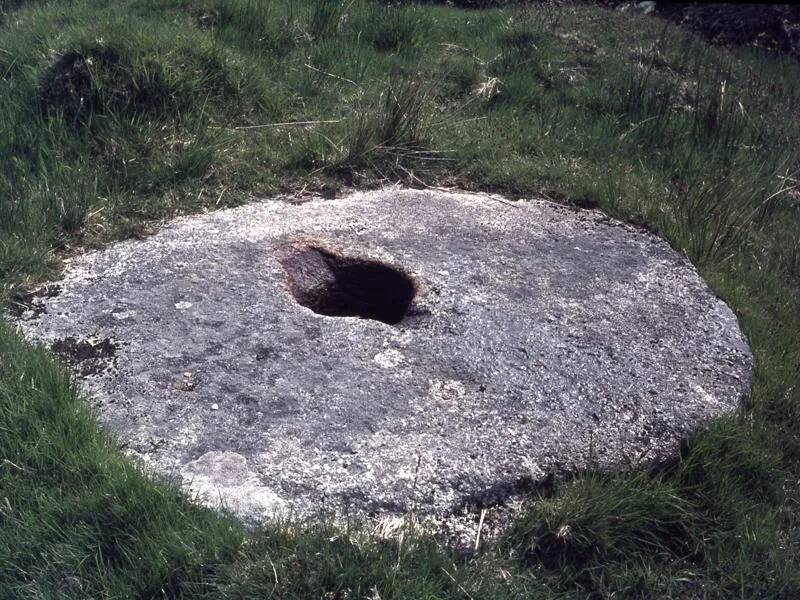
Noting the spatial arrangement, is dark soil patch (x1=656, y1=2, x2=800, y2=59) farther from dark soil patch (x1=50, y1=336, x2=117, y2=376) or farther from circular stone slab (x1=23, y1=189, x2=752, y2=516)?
dark soil patch (x1=50, y1=336, x2=117, y2=376)

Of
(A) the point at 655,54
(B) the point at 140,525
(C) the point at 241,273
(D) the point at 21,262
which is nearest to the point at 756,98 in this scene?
(A) the point at 655,54

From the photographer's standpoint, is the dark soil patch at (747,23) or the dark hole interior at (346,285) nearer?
the dark hole interior at (346,285)

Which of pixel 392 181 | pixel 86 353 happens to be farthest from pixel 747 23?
pixel 86 353

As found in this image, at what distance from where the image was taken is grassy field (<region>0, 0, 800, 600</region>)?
105 inches

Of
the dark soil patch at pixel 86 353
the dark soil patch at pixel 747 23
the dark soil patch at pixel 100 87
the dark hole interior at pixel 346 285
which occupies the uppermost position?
Result: the dark soil patch at pixel 100 87

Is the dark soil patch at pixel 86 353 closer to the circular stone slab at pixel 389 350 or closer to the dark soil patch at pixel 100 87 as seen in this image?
the circular stone slab at pixel 389 350

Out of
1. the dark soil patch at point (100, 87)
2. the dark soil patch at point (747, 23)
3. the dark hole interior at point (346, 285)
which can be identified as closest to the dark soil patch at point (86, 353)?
the dark hole interior at point (346, 285)

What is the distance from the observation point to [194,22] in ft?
19.1

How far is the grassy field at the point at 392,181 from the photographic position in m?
2.67

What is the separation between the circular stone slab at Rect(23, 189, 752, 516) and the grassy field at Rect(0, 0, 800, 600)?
0.47 ft

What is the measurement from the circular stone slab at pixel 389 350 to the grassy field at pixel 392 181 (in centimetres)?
14

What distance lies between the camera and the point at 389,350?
11.2 ft

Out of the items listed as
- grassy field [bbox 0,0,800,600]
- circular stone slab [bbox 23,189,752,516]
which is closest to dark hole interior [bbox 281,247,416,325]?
circular stone slab [bbox 23,189,752,516]

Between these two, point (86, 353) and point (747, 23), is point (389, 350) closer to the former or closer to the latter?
point (86, 353)
